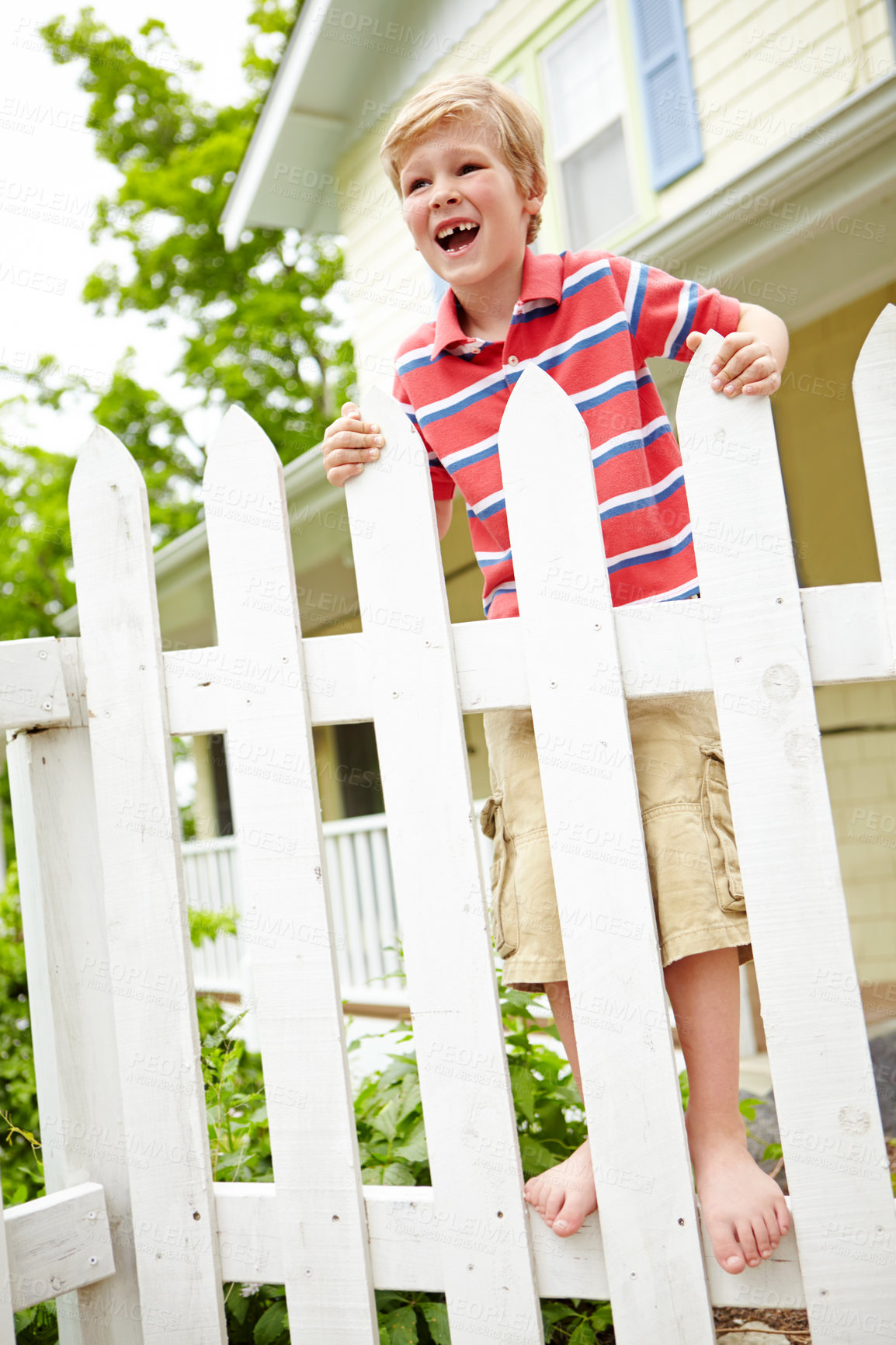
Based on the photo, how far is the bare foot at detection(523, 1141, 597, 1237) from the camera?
148 centimetres

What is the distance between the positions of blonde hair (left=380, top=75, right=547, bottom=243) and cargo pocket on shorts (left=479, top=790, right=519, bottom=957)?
110 cm

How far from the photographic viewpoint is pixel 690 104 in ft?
20.1

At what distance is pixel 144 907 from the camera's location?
5.47ft

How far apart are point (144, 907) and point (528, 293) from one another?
3.86 ft

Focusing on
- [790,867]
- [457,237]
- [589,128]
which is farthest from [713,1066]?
[589,128]

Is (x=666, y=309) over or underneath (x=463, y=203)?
underneath

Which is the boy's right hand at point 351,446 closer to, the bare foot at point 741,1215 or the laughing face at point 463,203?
the laughing face at point 463,203

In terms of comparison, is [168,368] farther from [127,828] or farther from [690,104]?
[127,828]

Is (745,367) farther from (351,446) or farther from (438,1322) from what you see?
(438,1322)

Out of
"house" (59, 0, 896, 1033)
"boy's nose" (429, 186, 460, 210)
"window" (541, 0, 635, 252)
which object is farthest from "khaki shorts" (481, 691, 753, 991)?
"window" (541, 0, 635, 252)

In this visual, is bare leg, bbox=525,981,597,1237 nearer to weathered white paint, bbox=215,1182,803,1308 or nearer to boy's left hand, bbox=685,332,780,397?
weathered white paint, bbox=215,1182,803,1308

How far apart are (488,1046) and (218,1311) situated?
583 mm

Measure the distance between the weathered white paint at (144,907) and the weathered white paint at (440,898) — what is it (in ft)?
1.15

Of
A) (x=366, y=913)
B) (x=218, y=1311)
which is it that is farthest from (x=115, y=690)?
(x=366, y=913)
